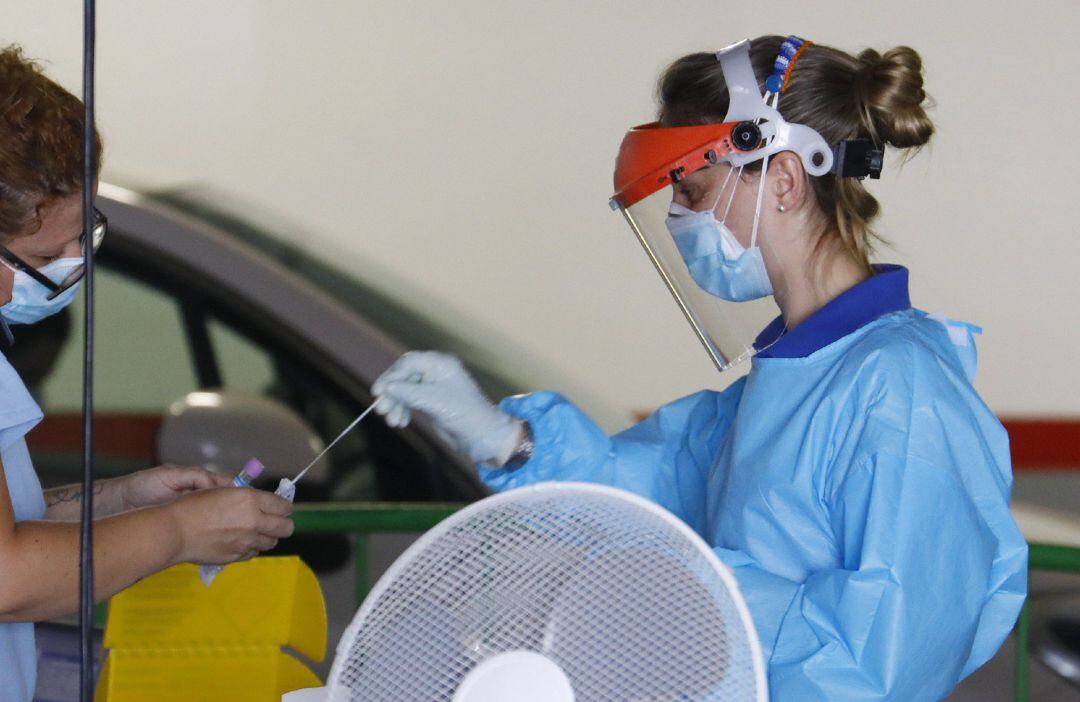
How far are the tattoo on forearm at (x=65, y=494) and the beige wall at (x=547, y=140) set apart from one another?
3.00m

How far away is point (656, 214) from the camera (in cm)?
155

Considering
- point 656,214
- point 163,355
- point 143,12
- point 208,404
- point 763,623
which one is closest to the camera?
point 763,623

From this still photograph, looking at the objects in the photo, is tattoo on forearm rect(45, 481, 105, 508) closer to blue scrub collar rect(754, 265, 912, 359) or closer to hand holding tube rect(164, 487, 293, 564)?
hand holding tube rect(164, 487, 293, 564)

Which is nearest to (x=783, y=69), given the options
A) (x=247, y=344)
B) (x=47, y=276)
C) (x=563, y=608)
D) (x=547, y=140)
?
(x=563, y=608)

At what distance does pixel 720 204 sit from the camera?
1489 millimetres

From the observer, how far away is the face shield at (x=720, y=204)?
1.44 meters

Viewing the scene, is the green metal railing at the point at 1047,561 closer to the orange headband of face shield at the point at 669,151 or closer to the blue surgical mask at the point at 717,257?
the blue surgical mask at the point at 717,257

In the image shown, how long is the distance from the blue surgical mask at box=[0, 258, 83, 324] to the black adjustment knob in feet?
2.43

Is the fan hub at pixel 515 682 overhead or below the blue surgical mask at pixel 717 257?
below

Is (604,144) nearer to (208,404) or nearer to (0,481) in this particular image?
(208,404)

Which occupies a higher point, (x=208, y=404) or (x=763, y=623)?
(x=763, y=623)

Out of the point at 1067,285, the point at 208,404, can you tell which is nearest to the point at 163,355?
the point at 208,404

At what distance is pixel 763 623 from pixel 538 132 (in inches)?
157

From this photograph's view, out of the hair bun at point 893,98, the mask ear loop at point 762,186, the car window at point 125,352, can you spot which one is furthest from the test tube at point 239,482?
the car window at point 125,352
